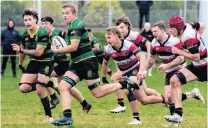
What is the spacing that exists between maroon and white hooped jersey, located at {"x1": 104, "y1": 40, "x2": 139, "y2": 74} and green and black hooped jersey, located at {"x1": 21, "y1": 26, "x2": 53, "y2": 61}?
1.20m

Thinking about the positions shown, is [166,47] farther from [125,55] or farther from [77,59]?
A: [77,59]

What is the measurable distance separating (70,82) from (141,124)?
172cm

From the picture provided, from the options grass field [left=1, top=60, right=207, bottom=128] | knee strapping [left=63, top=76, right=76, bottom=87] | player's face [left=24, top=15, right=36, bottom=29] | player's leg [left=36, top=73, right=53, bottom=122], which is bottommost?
grass field [left=1, top=60, right=207, bottom=128]

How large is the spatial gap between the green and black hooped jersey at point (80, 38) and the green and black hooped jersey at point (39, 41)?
1.59 m

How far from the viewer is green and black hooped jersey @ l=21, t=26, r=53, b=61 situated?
1330 cm

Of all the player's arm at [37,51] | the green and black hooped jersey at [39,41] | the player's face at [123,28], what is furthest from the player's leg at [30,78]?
the player's face at [123,28]

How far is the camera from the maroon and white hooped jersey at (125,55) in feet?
42.1

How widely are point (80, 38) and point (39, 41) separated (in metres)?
1.83

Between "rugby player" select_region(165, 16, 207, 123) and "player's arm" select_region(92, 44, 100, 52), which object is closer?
"rugby player" select_region(165, 16, 207, 123)

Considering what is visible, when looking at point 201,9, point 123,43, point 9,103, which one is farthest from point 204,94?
point 201,9

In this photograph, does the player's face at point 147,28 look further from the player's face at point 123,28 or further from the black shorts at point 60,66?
the player's face at point 123,28

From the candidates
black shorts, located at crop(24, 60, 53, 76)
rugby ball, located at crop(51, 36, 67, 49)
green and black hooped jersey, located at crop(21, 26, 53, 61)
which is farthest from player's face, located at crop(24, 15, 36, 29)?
rugby ball, located at crop(51, 36, 67, 49)

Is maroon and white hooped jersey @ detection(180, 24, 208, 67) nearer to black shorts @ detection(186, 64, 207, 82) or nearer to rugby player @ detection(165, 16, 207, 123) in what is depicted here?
rugby player @ detection(165, 16, 207, 123)

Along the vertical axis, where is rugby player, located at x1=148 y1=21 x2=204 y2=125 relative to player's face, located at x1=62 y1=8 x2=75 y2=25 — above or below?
below
